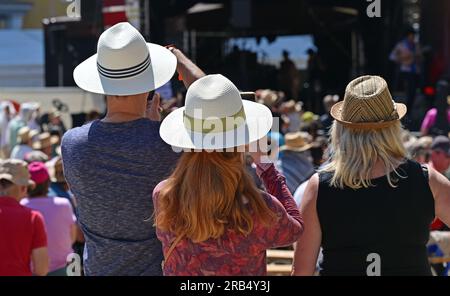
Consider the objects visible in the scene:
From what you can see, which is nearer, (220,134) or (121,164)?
(220,134)

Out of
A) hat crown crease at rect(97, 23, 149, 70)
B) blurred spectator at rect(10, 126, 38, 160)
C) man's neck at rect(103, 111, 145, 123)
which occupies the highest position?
hat crown crease at rect(97, 23, 149, 70)

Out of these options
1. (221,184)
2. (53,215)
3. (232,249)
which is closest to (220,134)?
(221,184)

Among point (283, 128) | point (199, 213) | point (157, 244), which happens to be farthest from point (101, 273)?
point (283, 128)

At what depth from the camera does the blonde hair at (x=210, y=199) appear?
8.68 ft

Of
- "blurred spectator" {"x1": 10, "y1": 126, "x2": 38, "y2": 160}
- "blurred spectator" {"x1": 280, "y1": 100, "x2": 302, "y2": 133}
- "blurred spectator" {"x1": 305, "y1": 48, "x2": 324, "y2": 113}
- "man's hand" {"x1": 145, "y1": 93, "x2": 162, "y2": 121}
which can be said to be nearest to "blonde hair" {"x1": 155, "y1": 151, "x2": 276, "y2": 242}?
"man's hand" {"x1": 145, "y1": 93, "x2": 162, "y2": 121}

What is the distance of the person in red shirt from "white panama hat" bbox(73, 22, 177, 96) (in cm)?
172

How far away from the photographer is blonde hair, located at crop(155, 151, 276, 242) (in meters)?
2.65

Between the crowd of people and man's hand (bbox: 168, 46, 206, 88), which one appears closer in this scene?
the crowd of people

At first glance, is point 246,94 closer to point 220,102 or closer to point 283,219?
point 220,102

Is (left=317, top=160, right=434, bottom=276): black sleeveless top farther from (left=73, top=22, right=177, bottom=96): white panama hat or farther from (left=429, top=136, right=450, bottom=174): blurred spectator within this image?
(left=429, top=136, right=450, bottom=174): blurred spectator

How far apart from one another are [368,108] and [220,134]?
575mm

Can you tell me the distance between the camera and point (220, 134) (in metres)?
2.76

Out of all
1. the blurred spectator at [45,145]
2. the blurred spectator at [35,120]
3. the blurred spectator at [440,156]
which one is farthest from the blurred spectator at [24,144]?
the blurred spectator at [440,156]

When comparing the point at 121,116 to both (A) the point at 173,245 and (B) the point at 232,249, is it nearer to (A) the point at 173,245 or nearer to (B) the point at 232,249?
(A) the point at 173,245
